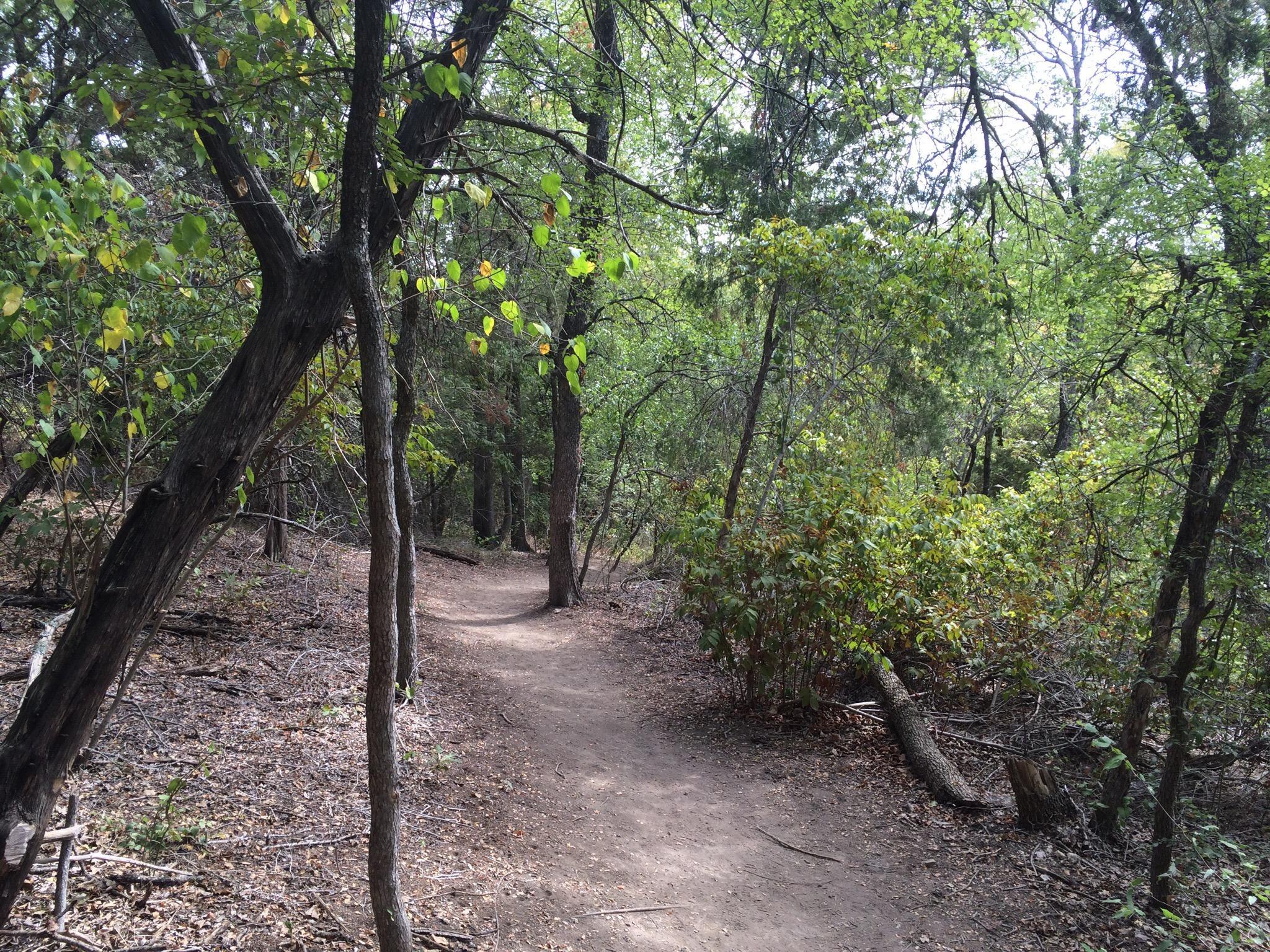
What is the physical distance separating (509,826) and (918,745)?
3.46 m

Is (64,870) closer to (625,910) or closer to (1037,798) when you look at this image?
(625,910)

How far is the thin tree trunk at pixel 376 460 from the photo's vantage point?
2518 mm

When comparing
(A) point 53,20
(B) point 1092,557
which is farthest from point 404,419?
(A) point 53,20

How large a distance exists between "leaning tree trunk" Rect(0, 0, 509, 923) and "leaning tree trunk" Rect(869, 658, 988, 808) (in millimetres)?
5330

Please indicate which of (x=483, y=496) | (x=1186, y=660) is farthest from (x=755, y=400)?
(x=483, y=496)

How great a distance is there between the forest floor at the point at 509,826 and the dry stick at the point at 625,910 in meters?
0.01

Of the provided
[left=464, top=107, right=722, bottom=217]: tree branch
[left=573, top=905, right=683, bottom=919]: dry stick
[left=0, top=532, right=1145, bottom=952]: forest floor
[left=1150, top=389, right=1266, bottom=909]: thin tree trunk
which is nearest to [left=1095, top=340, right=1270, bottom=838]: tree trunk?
[left=1150, top=389, right=1266, bottom=909]: thin tree trunk

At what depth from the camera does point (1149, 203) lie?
4465mm

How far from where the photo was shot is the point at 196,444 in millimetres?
2930

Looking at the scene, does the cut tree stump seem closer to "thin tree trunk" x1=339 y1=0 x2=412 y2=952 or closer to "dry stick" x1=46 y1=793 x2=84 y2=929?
"thin tree trunk" x1=339 y1=0 x2=412 y2=952

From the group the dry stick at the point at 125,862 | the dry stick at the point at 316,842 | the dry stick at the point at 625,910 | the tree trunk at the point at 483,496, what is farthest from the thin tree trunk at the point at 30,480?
the tree trunk at the point at 483,496

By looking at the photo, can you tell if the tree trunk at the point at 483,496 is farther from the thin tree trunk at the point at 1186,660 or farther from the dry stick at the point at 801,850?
the thin tree trunk at the point at 1186,660

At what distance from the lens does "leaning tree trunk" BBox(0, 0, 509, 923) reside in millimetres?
2688

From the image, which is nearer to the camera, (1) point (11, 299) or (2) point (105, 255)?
(1) point (11, 299)
